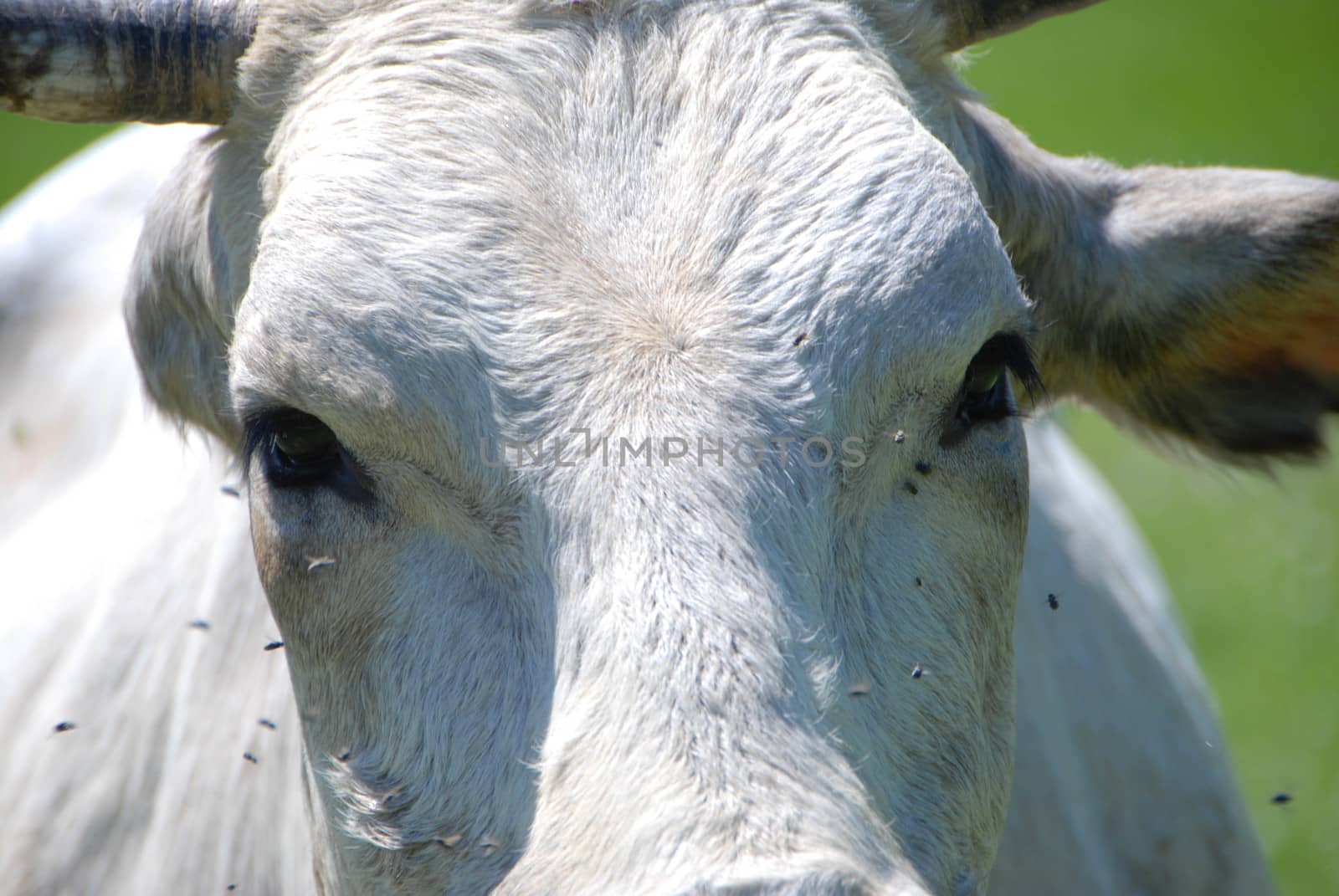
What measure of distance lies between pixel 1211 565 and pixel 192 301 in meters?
7.29

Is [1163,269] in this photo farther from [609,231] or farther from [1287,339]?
[609,231]

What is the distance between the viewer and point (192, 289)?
106 inches

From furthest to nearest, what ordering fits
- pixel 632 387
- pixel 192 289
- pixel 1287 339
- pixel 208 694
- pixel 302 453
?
pixel 208 694 → pixel 1287 339 → pixel 192 289 → pixel 302 453 → pixel 632 387

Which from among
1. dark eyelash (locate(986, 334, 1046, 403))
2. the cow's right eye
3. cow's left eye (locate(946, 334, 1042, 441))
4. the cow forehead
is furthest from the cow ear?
the cow's right eye

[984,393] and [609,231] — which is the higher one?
[609,231]

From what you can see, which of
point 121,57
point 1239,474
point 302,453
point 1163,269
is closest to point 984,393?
point 1163,269

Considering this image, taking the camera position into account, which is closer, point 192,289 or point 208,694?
point 192,289

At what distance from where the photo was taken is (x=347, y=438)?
200cm

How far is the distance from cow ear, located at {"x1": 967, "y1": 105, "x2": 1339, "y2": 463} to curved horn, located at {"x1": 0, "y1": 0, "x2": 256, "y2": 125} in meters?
1.35

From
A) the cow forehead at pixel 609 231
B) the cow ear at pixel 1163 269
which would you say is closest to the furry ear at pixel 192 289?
the cow forehead at pixel 609 231

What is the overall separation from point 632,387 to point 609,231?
0.24m

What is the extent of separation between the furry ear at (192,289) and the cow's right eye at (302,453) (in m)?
0.47

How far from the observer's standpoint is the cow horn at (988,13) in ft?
8.22

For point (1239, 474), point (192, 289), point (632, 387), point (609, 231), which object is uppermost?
point (609, 231)
